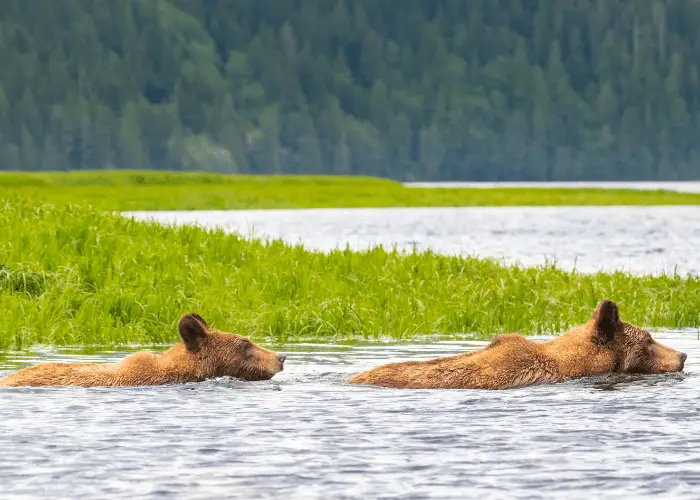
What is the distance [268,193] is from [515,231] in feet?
125

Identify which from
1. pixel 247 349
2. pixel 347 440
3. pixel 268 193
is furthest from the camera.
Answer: pixel 268 193

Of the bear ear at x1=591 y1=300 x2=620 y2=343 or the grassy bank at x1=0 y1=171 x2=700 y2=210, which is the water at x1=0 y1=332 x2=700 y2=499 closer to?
the bear ear at x1=591 y1=300 x2=620 y2=343

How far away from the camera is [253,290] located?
24219mm

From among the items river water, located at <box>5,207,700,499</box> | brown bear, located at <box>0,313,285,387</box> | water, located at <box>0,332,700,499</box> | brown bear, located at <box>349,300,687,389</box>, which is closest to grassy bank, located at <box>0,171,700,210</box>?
brown bear, located at <box>0,313,285,387</box>

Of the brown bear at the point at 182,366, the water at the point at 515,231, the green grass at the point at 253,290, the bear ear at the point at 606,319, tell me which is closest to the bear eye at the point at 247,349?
the brown bear at the point at 182,366

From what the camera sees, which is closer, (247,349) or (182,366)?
(182,366)

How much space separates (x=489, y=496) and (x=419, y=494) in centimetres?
54

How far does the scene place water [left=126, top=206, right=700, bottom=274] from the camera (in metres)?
46.4

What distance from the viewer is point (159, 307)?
73.2 ft

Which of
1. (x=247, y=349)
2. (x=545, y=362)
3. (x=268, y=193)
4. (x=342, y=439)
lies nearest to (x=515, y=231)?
(x=268, y=193)

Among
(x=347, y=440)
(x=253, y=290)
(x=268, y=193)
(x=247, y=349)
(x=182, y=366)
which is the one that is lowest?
(x=347, y=440)

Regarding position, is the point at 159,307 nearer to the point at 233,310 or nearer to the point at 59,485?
the point at 233,310

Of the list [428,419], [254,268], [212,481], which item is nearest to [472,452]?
[428,419]

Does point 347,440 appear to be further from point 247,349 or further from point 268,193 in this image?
point 268,193
